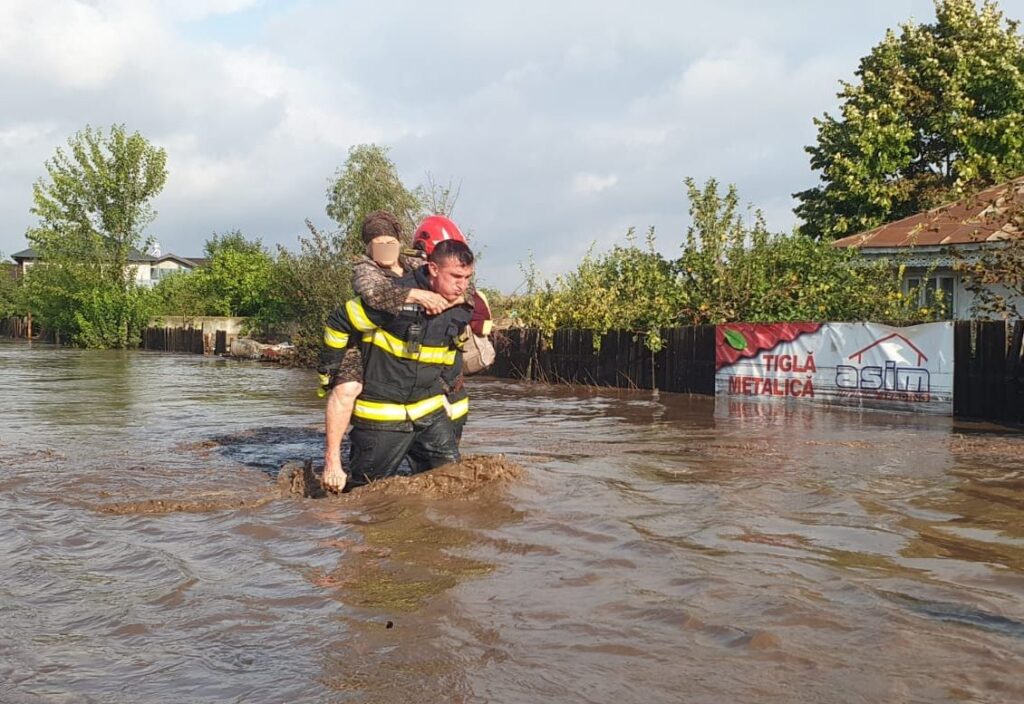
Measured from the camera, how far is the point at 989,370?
44.4 ft

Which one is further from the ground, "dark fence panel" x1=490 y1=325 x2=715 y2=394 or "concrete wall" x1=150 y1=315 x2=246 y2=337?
"concrete wall" x1=150 y1=315 x2=246 y2=337

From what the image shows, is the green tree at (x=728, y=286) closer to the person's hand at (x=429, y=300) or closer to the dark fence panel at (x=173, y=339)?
the person's hand at (x=429, y=300)

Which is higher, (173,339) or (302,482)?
(173,339)

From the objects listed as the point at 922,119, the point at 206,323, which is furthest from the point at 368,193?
the point at 922,119

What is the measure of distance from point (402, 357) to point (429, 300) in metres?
0.47

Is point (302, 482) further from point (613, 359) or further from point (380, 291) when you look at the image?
point (613, 359)

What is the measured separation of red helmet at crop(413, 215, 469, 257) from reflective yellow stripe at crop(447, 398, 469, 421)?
1.11m

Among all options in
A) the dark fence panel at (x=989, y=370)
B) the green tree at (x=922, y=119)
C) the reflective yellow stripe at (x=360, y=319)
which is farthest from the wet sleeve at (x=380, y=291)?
the green tree at (x=922, y=119)

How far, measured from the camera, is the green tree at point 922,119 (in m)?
27.2

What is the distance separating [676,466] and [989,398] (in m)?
7.20

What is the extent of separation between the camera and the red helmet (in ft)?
20.2

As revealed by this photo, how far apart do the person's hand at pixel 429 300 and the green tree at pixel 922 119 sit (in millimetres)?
24167

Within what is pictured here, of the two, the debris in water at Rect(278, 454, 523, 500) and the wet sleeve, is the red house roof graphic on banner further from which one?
the wet sleeve

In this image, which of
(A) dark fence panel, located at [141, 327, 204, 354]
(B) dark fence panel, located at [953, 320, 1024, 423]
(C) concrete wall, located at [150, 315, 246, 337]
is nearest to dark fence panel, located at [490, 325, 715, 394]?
Answer: (B) dark fence panel, located at [953, 320, 1024, 423]
